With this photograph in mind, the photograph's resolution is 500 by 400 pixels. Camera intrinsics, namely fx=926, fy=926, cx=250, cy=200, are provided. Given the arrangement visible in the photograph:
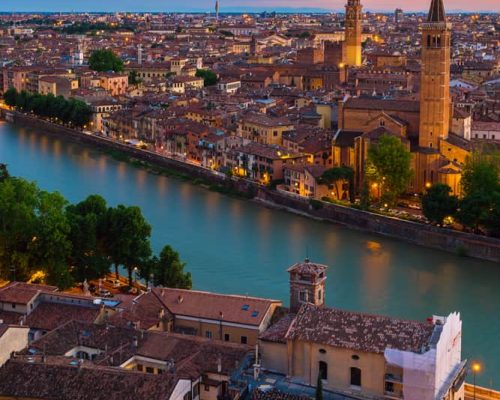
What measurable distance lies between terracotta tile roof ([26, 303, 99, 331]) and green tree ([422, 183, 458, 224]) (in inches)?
186

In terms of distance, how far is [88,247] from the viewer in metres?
7.15

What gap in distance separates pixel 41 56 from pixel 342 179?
725 inches

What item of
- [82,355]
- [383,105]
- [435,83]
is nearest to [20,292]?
[82,355]

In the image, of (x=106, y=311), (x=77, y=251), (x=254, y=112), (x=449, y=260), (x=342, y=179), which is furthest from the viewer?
(x=254, y=112)

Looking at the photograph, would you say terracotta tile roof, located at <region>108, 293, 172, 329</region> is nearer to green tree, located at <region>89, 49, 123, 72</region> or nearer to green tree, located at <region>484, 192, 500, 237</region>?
green tree, located at <region>484, 192, 500, 237</region>

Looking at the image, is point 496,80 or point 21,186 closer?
point 21,186

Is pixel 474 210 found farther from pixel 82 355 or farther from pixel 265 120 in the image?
pixel 82 355

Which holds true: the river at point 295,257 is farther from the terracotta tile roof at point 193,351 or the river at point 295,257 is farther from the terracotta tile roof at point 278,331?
the terracotta tile roof at point 193,351

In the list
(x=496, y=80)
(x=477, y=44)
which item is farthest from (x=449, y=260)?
(x=477, y=44)

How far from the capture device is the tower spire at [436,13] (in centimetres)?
1102

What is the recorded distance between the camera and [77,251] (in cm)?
714

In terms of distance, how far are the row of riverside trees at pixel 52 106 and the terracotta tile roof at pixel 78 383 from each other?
12.6m

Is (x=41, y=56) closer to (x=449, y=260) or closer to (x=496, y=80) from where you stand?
(x=496, y=80)

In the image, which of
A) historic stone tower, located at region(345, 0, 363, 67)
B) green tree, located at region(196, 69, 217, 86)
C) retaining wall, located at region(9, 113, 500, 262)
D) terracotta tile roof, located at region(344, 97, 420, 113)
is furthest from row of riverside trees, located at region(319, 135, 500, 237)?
green tree, located at region(196, 69, 217, 86)
